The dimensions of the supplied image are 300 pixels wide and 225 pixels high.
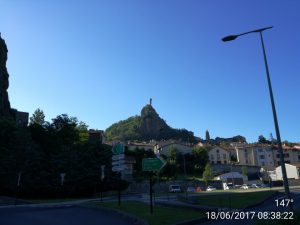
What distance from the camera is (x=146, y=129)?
7288 inches

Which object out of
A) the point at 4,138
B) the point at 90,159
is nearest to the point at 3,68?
the point at 4,138

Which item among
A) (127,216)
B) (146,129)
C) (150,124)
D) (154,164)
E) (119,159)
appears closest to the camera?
(127,216)

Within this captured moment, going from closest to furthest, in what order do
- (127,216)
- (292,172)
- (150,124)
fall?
(127,216) → (292,172) → (150,124)

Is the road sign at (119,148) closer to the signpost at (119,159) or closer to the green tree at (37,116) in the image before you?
the signpost at (119,159)

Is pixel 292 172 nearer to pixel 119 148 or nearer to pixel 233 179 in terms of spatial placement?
pixel 233 179

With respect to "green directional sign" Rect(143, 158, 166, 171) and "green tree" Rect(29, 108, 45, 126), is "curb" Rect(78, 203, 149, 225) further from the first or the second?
"green tree" Rect(29, 108, 45, 126)

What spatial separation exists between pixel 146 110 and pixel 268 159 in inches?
2971

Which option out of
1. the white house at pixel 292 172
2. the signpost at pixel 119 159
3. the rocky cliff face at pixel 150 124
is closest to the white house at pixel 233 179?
the white house at pixel 292 172

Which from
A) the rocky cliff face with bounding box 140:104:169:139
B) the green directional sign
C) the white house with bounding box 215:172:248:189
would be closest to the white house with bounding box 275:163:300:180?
the white house with bounding box 215:172:248:189

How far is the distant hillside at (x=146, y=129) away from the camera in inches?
7062

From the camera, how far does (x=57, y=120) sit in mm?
70812

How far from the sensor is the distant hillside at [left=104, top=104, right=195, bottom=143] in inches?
7062

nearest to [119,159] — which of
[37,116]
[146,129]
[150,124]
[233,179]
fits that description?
[233,179]

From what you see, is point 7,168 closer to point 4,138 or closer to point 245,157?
point 4,138
